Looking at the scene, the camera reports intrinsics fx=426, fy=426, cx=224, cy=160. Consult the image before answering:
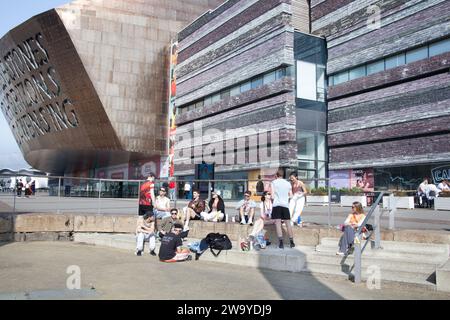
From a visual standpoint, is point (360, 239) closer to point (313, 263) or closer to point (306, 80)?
point (313, 263)

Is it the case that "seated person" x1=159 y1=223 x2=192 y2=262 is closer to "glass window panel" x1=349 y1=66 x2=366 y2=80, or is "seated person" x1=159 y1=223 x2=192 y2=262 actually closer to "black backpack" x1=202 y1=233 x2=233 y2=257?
"black backpack" x1=202 y1=233 x2=233 y2=257

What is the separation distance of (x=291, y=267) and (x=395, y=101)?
72.2ft

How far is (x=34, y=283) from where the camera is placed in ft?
23.1

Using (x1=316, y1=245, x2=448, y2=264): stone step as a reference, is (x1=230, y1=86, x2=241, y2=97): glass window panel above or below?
above

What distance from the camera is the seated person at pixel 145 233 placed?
11.0 metres

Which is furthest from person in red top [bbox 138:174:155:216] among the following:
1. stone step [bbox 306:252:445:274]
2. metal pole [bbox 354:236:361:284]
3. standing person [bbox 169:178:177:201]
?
metal pole [bbox 354:236:361:284]

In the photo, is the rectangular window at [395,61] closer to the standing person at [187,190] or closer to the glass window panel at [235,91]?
the glass window panel at [235,91]

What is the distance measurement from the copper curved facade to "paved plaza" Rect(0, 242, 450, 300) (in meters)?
32.8

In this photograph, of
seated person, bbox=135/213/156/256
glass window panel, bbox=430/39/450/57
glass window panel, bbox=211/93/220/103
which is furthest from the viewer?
glass window panel, bbox=211/93/220/103

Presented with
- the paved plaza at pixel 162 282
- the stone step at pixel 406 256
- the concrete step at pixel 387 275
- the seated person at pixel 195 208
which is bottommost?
the paved plaza at pixel 162 282

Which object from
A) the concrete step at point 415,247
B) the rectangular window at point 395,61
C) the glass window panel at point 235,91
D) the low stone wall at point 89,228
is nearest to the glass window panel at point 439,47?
the rectangular window at point 395,61

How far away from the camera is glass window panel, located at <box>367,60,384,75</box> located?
1125 inches

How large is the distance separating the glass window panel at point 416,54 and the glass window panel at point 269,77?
9798 mm

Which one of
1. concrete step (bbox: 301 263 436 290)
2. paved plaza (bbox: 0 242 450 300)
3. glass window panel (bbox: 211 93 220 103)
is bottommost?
paved plaza (bbox: 0 242 450 300)
